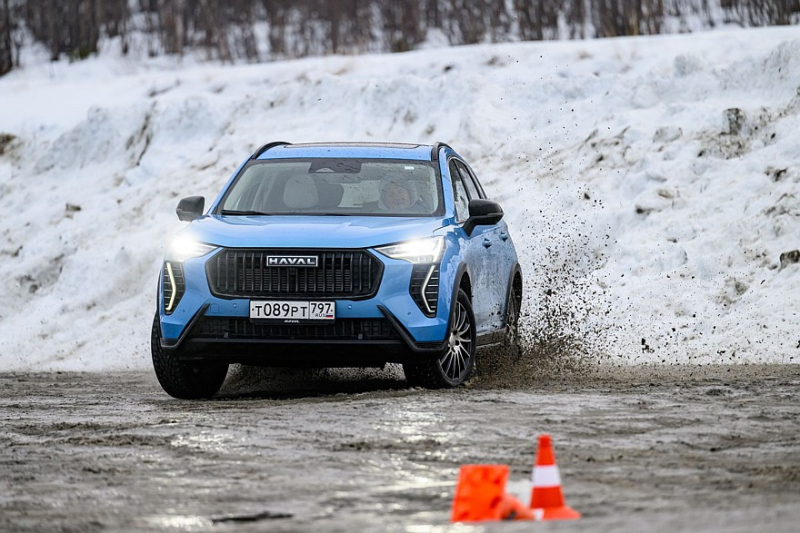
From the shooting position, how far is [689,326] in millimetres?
13250

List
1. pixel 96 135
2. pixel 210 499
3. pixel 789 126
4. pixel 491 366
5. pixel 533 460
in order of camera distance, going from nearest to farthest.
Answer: pixel 210 499, pixel 533 460, pixel 491 366, pixel 789 126, pixel 96 135

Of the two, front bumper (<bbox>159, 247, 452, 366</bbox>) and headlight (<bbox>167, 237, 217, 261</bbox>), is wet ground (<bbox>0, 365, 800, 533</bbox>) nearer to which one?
front bumper (<bbox>159, 247, 452, 366</bbox>)

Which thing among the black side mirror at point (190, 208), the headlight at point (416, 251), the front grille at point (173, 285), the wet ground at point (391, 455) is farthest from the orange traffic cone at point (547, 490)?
the black side mirror at point (190, 208)

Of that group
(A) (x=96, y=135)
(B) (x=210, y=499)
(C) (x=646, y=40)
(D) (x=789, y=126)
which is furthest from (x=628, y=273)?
(A) (x=96, y=135)

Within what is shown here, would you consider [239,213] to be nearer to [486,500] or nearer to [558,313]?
[558,313]

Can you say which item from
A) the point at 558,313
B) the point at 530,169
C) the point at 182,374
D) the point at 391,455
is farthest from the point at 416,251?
the point at 530,169

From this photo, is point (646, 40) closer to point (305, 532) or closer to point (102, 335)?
point (102, 335)

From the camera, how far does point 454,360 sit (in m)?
9.25

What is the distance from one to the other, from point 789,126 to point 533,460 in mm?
12350

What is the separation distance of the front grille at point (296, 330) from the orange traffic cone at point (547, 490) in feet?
13.4

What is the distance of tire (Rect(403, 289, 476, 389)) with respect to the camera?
29.6ft

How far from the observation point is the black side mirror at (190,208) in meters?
9.87

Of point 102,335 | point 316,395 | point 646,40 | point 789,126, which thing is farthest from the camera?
point 646,40

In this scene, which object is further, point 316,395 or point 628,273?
point 628,273
